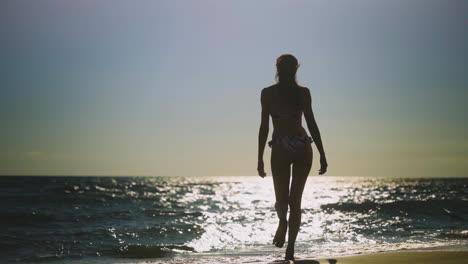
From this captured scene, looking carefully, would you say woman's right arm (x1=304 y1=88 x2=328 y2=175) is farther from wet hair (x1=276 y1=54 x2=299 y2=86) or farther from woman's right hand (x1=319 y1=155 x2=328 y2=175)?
wet hair (x1=276 y1=54 x2=299 y2=86)

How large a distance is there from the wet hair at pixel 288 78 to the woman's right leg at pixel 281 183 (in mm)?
604

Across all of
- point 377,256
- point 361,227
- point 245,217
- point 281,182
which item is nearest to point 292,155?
point 281,182

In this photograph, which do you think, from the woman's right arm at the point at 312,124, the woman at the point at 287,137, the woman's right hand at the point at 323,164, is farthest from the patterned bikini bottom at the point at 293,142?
the woman's right hand at the point at 323,164

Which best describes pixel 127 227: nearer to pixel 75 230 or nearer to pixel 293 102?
pixel 75 230

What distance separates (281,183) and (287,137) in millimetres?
550

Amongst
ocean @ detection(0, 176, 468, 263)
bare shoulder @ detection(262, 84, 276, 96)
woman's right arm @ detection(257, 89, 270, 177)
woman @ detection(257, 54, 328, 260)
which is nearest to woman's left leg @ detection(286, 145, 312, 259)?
woman @ detection(257, 54, 328, 260)

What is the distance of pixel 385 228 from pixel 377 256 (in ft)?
32.3

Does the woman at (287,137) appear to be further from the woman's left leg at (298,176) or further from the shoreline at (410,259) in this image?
the shoreline at (410,259)

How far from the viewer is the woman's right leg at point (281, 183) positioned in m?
4.95

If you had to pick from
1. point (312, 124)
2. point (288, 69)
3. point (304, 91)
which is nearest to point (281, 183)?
point (312, 124)

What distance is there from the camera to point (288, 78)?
5.04 m

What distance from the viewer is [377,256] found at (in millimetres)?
5316

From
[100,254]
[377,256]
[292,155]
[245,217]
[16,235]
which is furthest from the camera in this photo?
[245,217]

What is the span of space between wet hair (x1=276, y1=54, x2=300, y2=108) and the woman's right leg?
604 mm
